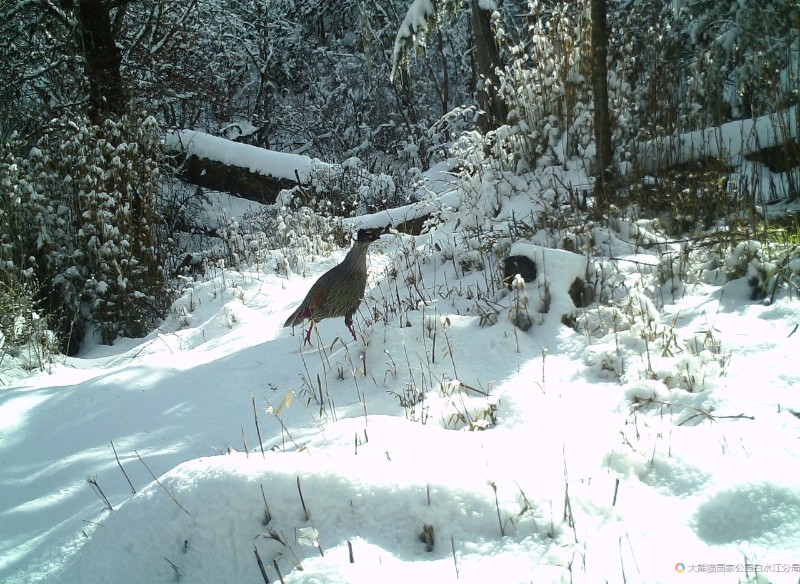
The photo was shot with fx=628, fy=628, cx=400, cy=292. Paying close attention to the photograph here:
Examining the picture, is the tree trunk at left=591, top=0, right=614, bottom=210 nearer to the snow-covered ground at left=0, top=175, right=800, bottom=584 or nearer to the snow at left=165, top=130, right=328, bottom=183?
the snow-covered ground at left=0, top=175, right=800, bottom=584

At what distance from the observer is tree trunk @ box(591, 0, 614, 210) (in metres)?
4.89

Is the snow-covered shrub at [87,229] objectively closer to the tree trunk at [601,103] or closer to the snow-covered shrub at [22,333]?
the snow-covered shrub at [22,333]

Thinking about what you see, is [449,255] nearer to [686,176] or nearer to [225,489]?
[686,176]

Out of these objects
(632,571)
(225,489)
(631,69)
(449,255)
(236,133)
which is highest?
(236,133)

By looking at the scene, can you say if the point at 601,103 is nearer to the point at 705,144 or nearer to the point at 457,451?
the point at 705,144

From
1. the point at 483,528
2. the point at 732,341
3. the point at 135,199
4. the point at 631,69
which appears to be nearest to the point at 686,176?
the point at 631,69

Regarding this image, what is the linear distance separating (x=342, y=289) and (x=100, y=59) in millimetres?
5327

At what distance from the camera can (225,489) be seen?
1.99 meters

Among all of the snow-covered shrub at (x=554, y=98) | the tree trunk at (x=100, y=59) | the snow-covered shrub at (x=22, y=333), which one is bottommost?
the snow-covered shrub at (x=22, y=333)

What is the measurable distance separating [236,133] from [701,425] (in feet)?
54.1

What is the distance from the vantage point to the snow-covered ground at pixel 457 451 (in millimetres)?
1754

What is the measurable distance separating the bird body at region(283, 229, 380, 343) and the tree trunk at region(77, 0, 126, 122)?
4658mm

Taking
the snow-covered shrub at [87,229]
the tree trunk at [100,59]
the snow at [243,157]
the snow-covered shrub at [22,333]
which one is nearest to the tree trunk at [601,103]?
the snow-covered shrub at [22,333]

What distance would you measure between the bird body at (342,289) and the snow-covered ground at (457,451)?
21 cm
